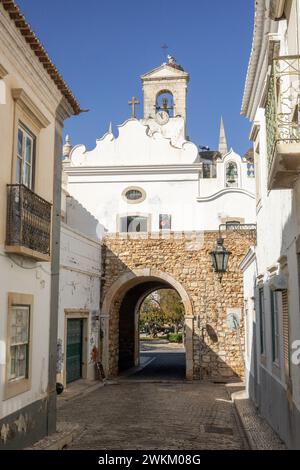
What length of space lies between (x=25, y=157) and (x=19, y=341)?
2.80 m

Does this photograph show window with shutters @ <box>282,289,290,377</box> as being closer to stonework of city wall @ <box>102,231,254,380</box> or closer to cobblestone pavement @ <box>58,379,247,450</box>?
cobblestone pavement @ <box>58,379,247,450</box>

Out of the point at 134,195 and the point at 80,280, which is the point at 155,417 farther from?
the point at 134,195

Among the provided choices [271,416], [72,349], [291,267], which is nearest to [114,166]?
[72,349]

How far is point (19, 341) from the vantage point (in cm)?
784

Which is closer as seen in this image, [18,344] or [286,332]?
[18,344]

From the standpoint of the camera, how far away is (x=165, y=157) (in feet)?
81.3

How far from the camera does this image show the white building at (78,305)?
15.3 m

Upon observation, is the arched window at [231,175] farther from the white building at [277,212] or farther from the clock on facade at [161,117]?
the white building at [277,212]

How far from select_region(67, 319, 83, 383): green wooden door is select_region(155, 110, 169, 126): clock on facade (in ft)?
51.4

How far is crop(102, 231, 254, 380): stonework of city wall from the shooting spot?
18828 millimetres

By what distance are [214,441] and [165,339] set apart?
39.3 metres

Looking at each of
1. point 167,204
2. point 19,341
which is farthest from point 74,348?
point 167,204

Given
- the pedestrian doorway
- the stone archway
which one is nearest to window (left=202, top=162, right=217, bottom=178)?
the stone archway

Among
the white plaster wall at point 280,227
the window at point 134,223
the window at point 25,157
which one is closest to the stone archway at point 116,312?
the window at point 134,223
